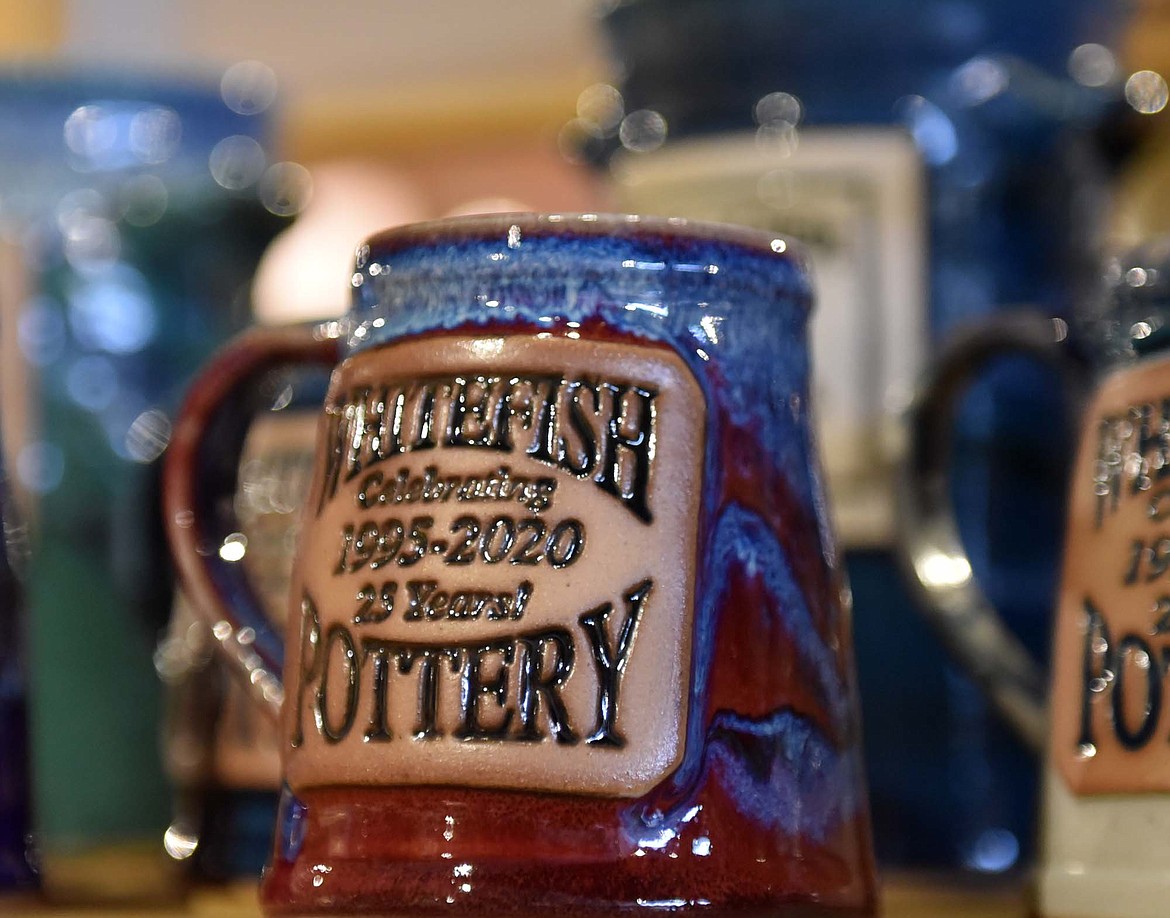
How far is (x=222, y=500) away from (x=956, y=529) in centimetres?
26

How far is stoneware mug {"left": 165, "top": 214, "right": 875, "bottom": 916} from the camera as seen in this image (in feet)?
1.35

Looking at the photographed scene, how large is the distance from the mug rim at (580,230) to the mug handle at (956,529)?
0.40ft

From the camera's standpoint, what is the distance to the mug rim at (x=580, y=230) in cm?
44

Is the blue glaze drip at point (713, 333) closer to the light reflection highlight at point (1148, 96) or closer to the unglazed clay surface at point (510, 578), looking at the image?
the unglazed clay surface at point (510, 578)

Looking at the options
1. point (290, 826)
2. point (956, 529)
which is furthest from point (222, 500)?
point (956, 529)

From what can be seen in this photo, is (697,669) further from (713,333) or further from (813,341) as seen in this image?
(813,341)

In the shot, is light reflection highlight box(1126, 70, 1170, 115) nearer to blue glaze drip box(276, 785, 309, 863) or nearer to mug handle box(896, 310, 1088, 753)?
mug handle box(896, 310, 1088, 753)

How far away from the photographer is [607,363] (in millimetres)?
436

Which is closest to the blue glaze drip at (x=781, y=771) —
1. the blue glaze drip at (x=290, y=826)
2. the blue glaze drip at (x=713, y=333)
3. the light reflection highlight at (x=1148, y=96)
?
the blue glaze drip at (x=713, y=333)

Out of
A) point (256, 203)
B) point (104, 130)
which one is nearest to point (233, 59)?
point (104, 130)

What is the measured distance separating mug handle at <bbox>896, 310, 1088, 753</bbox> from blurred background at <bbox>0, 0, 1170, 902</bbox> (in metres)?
0.03

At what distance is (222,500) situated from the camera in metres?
0.53

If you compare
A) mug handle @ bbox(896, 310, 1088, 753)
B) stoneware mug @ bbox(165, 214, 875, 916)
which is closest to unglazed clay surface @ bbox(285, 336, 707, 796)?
stoneware mug @ bbox(165, 214, 875, 916)

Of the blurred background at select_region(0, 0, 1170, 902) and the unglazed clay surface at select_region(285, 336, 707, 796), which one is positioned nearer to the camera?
the unglazed clay surface at select_region(285, 336, 707, 796)
